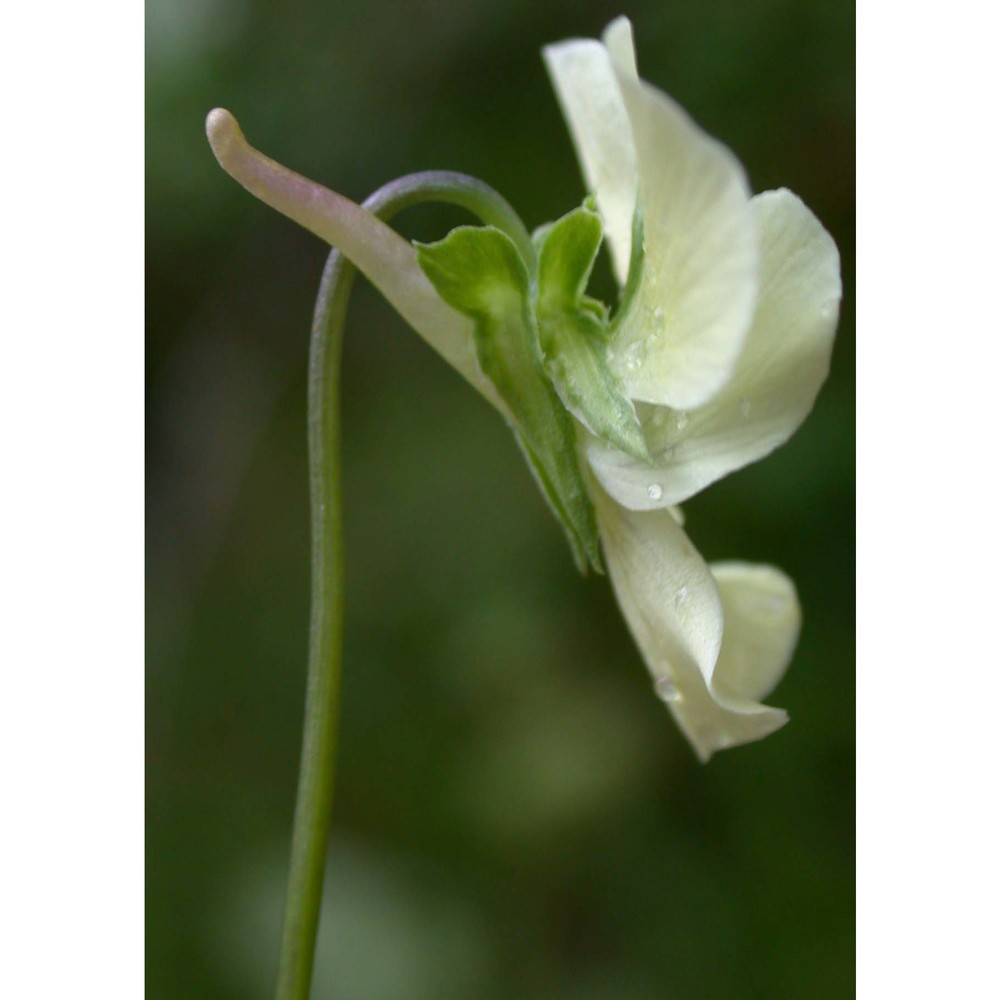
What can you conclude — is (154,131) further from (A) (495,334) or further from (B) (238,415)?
(A) (495,334)

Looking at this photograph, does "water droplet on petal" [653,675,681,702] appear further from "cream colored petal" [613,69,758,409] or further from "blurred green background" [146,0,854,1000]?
"blurred green background" [146,0,854,1000]

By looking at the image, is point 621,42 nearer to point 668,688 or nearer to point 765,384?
point 765,384

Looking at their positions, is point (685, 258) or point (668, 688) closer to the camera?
point (685, 258)

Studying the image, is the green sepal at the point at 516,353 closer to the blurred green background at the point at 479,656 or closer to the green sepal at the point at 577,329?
the green sepal at the point at 577,329

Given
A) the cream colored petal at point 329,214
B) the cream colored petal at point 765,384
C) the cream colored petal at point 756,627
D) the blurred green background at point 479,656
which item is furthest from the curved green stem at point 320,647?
the blurred green background at point 479,656

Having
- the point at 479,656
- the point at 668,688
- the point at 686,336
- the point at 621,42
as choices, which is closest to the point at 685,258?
the point at 686,336
